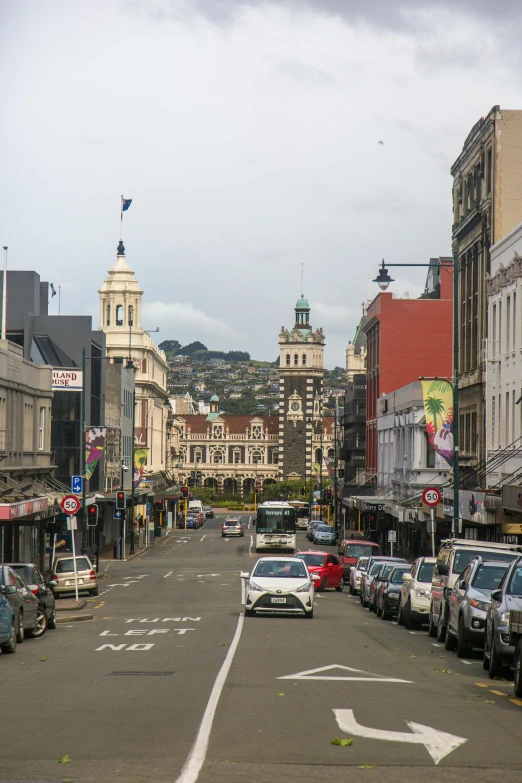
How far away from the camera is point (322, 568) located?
43.2 meters

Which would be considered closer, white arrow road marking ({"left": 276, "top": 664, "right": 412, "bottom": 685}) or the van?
white arrow road marking ({"left": 276, "top": 664, "right": 412, "bottom": 685})

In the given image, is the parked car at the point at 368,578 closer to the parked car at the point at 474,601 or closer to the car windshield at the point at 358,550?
the car windshield at the point at 358,550

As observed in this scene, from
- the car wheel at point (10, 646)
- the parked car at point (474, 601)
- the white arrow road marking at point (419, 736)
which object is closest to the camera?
the white arrow road marking at point (419, 736)

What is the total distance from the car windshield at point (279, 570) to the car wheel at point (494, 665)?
11.6m

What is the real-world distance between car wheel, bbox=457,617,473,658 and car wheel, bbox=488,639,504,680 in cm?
303

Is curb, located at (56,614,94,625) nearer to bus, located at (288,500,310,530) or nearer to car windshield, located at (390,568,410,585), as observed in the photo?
car windshield, located at (390,568,410,585)

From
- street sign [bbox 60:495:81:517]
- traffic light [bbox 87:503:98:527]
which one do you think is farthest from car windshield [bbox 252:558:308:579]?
traffic light [bbox 87:503:98:527]

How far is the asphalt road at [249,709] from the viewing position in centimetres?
984

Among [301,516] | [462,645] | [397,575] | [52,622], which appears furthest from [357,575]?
[301,516]

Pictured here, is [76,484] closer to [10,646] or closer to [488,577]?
[10,646]

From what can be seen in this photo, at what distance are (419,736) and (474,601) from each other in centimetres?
867

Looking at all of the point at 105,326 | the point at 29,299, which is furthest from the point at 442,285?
the point at 105,326

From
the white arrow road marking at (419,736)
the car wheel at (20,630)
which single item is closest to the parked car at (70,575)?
the car wheel at (20,630)

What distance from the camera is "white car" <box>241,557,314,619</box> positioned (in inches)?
1103
